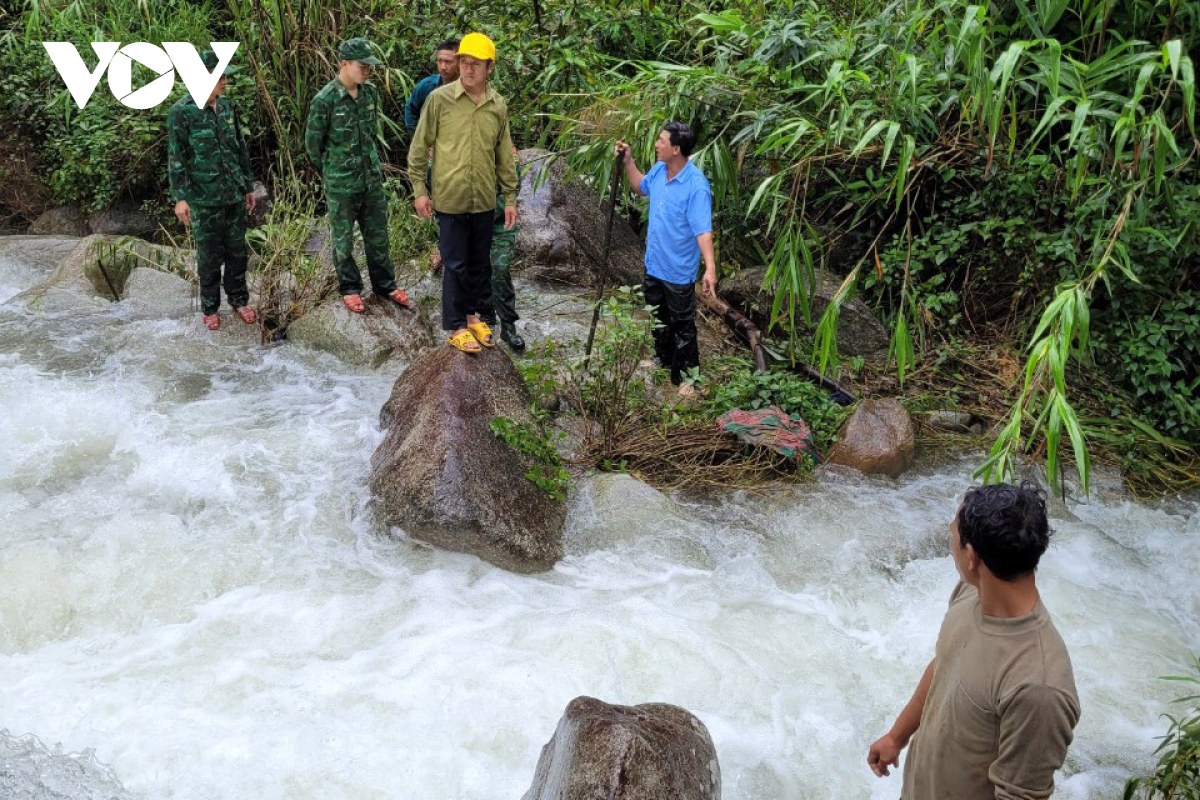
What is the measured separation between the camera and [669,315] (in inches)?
225

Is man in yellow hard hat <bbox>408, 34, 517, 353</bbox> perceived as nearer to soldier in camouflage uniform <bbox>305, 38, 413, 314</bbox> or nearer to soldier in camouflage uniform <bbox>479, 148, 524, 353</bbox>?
soldier in camouflage uniform <bbox>479, 148, 524, 353</bbox>

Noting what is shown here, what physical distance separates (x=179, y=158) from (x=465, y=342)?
2095mm

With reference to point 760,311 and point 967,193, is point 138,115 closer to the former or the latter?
point 760,311

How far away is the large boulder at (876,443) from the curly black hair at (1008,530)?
3314 millimetres

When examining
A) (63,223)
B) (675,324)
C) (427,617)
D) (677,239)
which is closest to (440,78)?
(677,239)

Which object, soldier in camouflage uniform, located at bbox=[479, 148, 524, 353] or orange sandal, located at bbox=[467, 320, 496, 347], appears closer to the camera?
Answer: orange sandal, located at bbox=[467, 320, 496, 347]

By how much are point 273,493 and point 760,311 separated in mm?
3192

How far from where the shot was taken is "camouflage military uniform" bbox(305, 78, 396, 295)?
19.2 feet

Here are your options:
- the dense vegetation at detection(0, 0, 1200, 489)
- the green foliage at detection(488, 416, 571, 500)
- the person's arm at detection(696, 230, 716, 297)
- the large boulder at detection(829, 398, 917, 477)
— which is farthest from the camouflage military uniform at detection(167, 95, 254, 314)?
the large boulder at detection(829, 398, 917, 477)

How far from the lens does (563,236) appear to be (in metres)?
7.52

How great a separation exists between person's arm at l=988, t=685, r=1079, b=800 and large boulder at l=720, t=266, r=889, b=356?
14.3 ft

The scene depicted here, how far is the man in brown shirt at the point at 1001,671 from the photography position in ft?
6.59

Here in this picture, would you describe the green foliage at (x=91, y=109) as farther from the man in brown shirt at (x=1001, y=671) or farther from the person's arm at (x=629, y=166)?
the man in brown shirt at (x=1001, y=671)

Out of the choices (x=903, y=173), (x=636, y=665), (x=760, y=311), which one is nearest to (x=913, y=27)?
(x=903, y=173)
